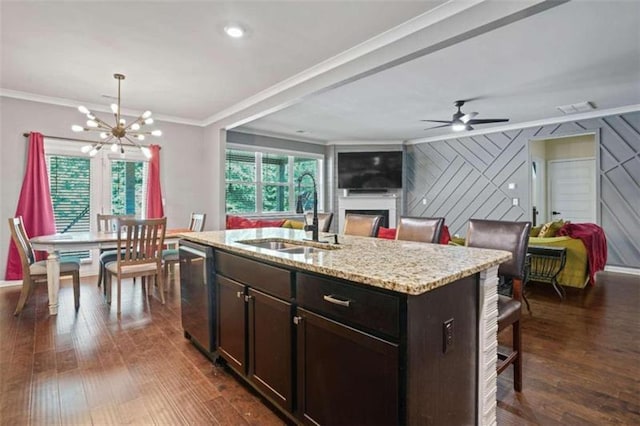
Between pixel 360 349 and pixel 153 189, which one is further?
pixel 153 189

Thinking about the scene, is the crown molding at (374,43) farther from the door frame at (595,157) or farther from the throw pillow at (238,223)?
the door frame at (595,157)

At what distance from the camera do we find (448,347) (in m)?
1.34

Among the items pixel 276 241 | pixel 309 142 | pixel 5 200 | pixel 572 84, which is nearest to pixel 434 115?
pixel 572 84

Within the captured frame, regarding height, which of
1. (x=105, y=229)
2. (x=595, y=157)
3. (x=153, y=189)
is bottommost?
(x=105, y=229)

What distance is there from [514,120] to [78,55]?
21.0 feet

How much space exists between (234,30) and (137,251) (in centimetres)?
234

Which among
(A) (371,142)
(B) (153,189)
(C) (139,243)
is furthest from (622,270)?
(B) (153,189)

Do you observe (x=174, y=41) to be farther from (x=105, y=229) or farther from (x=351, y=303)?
(x=351, y=303)

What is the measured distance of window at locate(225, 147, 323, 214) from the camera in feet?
22.1

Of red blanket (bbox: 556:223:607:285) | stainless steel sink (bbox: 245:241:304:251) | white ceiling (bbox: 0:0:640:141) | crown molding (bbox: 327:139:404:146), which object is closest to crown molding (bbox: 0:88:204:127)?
white ceiling (bbox: 0:0:640:141)

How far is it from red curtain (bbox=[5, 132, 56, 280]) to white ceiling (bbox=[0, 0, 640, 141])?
0.78m

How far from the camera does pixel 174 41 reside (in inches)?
119

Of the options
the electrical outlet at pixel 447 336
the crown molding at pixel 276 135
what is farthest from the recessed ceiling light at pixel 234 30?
the crown molding at pixel 276 135

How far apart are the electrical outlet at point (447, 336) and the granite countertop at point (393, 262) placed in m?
0.19
